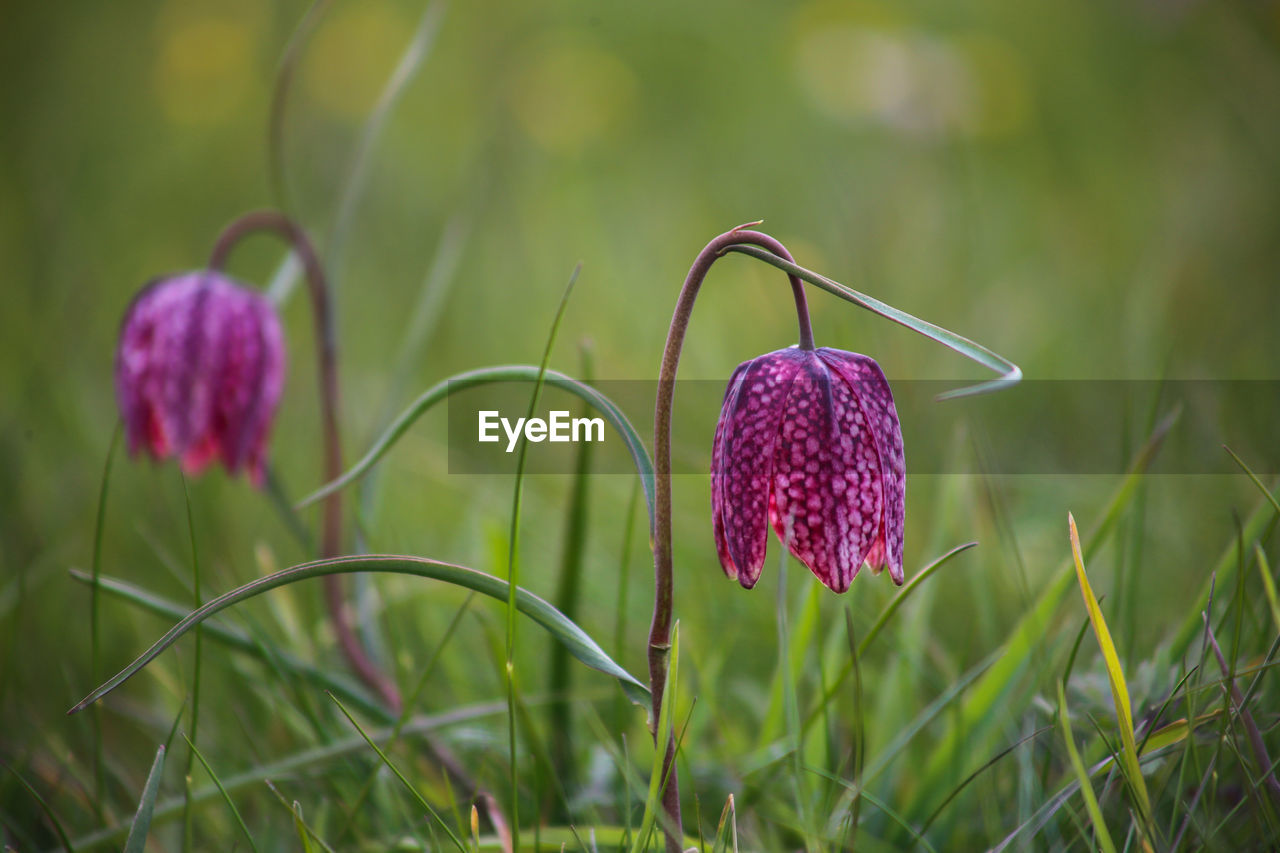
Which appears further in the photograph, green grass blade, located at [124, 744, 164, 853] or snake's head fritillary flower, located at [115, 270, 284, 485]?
snake's head fritillary flower, located at [115, 270, 284, 485]

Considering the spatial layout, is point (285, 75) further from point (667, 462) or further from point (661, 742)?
point (661, 742)

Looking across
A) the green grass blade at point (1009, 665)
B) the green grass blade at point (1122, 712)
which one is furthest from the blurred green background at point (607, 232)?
the green grass blade at point (1122, 712)

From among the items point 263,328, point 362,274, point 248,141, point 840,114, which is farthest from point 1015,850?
point 248,141

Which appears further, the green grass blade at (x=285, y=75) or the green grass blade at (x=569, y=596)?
the green grass blade at (x=285, y=75)

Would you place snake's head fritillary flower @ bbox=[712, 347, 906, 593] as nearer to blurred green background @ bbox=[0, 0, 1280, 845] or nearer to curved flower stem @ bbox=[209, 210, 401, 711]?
blurred green background @ bbox=[0, 0, 1280, 845]

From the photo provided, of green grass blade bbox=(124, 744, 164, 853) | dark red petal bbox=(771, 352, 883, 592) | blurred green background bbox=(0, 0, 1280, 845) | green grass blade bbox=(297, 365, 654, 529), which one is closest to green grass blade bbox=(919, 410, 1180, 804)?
blurred green background bbox=(0, 0, 1280, 845)

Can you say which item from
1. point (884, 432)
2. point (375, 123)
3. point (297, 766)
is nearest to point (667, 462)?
point (884, 432)

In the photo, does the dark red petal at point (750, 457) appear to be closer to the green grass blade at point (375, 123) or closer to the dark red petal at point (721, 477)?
the dark red petal at point (721, 477)

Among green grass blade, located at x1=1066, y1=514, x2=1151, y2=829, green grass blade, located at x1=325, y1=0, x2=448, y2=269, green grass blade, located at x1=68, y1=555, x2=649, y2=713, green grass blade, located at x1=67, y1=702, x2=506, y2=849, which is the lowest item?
green grass blade, located at x1=67, y1=702, x2=506, y2=849
